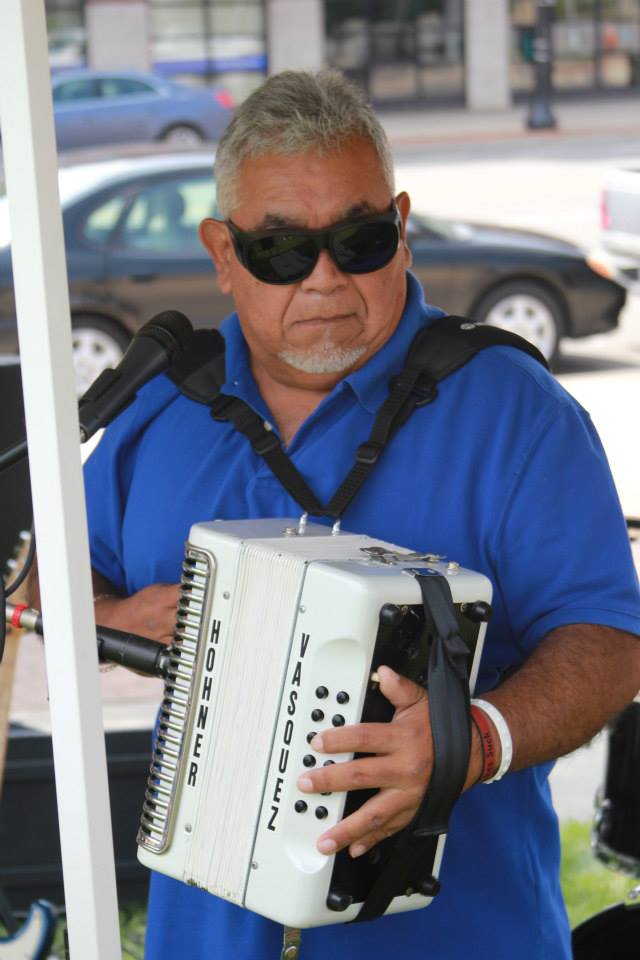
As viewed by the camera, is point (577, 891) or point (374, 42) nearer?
point (577, 891)

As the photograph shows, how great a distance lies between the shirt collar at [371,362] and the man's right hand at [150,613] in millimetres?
307

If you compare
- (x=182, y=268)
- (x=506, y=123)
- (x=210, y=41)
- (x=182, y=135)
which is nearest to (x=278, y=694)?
(x=182, y=268)

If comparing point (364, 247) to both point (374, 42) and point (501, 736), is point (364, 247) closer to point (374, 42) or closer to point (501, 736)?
point (501, 736)

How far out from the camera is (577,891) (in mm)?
3945

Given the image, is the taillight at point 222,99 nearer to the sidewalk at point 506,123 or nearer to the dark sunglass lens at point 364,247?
the sidewalk at point 506,123

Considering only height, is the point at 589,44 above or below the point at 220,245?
below

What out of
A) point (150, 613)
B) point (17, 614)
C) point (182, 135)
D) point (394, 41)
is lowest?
point (182, 135)

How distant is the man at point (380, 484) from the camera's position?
1.85 m

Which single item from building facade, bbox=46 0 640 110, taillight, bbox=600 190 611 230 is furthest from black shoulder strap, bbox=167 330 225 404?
building facade, bbox=46 0 640 110

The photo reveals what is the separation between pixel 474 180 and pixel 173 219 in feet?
34.3

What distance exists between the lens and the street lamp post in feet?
73.1

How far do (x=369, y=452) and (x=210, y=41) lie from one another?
84.7 feet

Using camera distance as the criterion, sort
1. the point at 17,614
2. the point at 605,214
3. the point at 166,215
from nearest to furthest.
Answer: the point at 17,614 < the point at 166,215 < the point at 605,214

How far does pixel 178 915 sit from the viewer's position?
1.99m
